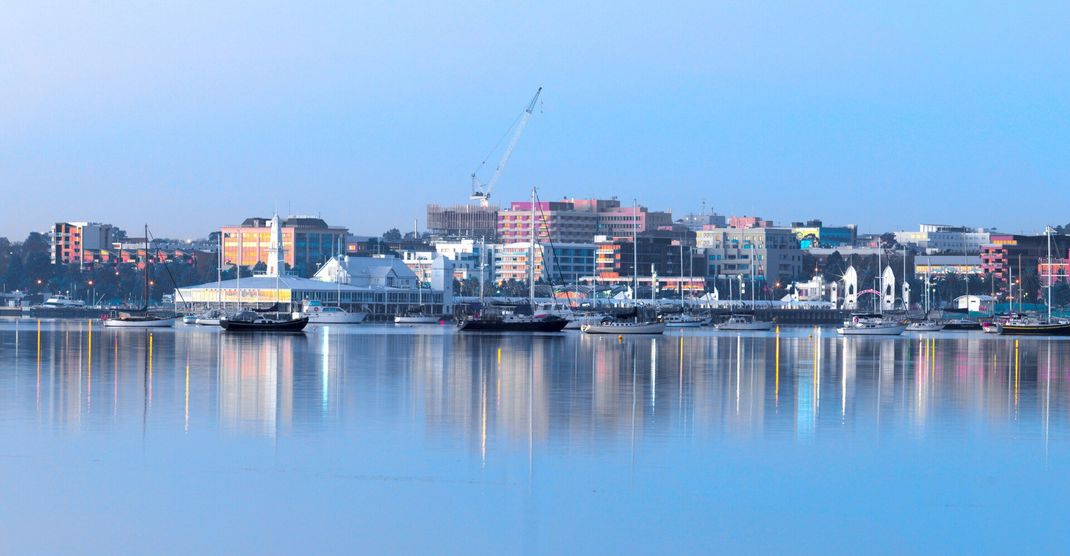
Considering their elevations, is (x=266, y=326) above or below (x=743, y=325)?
above

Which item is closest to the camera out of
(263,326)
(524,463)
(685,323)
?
(524,463)

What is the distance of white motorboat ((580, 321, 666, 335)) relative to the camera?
4094 inches

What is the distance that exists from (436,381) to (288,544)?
87.4 feet

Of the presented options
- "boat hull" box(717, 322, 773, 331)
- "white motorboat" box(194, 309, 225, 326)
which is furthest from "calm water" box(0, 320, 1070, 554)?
"white motorboat" box(194, 309, 225, 326)

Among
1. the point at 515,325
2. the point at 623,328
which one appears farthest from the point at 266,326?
the point at 623,328

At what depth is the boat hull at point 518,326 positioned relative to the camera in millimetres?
109062

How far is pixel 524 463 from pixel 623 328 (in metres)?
78.7

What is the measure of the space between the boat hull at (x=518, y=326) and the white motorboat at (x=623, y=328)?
10.9 ft

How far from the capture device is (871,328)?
388ft

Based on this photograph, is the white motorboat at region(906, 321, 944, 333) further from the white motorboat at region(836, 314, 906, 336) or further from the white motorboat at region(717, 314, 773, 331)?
the white motorboat at region(717, 314, 773, 331)

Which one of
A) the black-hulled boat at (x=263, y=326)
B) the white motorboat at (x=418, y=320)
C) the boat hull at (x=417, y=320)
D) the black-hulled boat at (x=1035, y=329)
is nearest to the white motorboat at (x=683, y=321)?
the white motorboat at (x=418, y=320)

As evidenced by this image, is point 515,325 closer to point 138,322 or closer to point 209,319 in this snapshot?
point 138,322

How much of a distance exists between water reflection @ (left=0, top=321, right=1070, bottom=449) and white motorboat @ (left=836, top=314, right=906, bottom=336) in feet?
143

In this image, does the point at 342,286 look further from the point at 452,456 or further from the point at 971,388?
the point at 452,456
